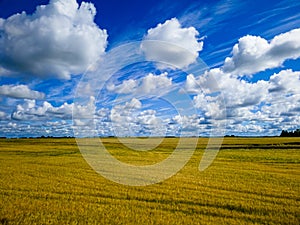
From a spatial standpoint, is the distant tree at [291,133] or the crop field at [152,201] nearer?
the crop field at [152,201]

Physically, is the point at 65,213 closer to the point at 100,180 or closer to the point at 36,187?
the point at 36,187

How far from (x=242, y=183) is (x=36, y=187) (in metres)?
11.8

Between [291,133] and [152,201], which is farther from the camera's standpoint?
[291,133]

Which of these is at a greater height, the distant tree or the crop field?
the distant tree

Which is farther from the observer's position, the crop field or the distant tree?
the distant tree

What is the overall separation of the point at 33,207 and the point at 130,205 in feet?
12.3

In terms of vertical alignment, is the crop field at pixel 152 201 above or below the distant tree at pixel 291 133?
below

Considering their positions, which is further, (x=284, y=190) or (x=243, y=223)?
(x=284, y=190)

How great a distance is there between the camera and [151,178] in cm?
1952

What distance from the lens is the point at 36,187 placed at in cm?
1586

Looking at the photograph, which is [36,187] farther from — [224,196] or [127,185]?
[224,196]

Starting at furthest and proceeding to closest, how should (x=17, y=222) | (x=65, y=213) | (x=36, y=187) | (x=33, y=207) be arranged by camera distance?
1. (x=36, y=187)
2. (x=33, y=207)
3. (x=65, y=213)
4. (x=17, y=222)

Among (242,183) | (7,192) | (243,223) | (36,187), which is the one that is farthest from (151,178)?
(243,223)

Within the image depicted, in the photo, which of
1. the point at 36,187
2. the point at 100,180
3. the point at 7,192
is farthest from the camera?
the point at 100,180
